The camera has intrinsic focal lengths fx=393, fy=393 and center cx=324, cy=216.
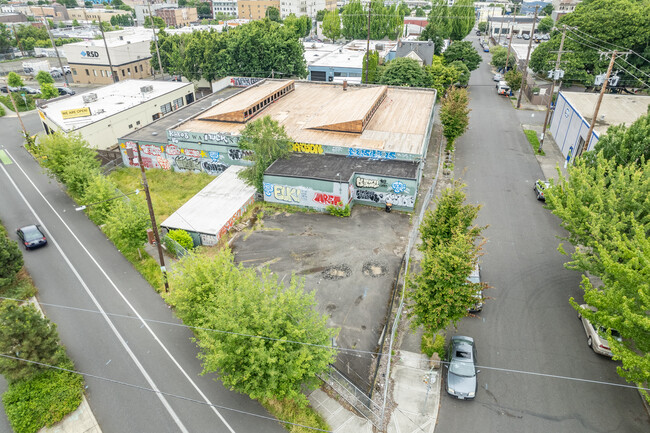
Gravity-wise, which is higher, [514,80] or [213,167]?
[514,80]

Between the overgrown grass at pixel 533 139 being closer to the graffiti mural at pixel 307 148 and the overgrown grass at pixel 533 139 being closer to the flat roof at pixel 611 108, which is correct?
the flat roof at pixel 611 108

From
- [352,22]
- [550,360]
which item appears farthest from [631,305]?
[352,22]

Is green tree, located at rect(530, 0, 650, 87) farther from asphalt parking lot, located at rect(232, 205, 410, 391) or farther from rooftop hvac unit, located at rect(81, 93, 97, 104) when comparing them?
rooftop hvac unit, located at rect(81, 93, 97, 104)

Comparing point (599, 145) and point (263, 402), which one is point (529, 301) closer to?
point (599, 145)

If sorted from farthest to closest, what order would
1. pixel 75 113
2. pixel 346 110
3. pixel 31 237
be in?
pixel 75 113 < pixel 346 110 < pixel 31 237

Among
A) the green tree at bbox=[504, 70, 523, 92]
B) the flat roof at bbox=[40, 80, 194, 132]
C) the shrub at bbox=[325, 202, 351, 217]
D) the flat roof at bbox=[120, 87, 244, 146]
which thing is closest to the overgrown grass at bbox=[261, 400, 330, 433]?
the shrub at bbox=[325, 202, 351, 217]

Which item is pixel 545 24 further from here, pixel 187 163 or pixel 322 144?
pixel 187 163

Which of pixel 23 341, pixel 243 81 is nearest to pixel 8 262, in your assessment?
pixel 23 341
